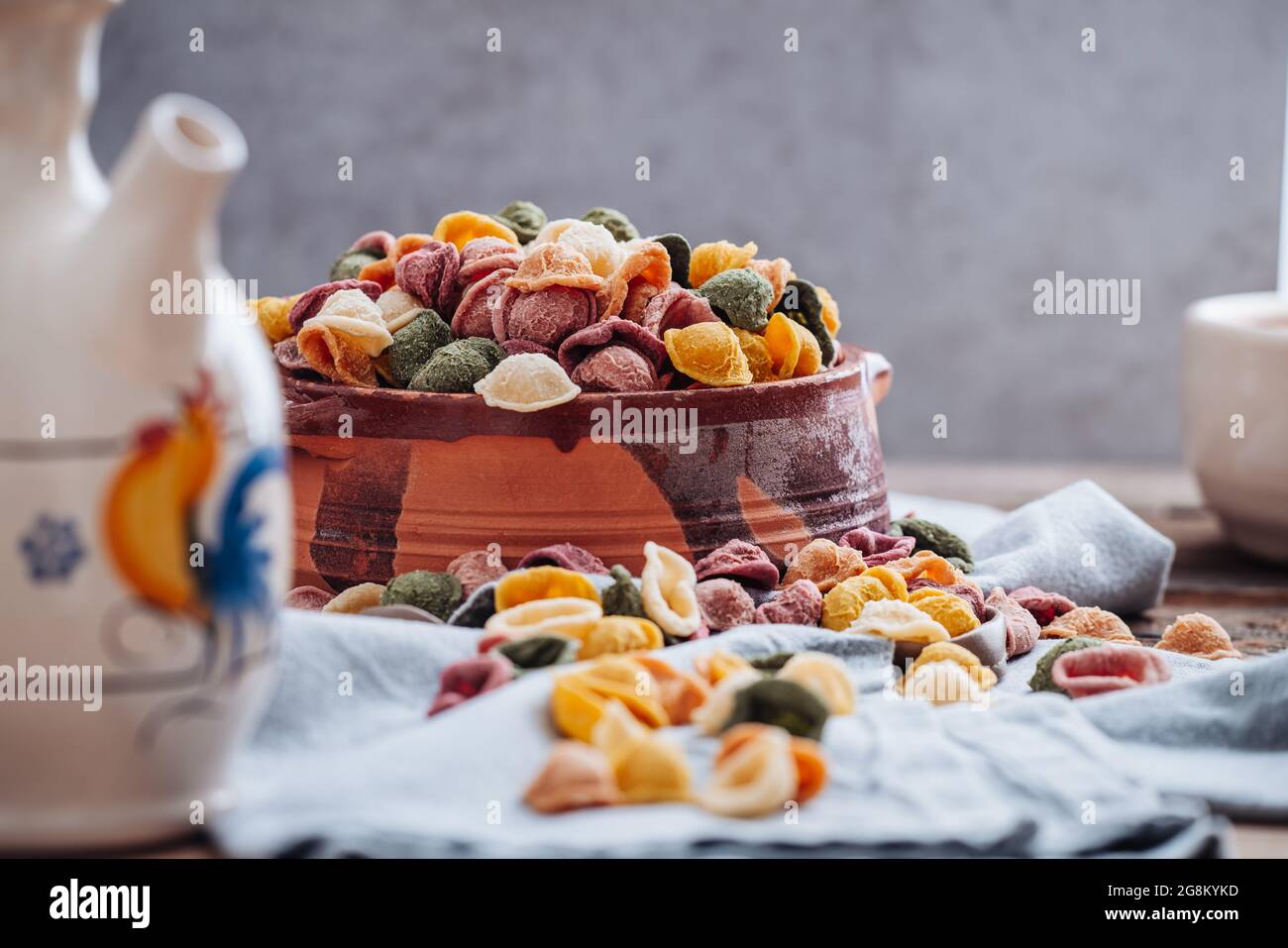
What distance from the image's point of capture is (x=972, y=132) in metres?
2.56

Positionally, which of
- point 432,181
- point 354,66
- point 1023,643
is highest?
point 354,66

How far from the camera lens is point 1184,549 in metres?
1.36

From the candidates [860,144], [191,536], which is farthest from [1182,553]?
[860,144]

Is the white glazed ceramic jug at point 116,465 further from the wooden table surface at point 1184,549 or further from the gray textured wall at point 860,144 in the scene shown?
the gray textured wall at point 860,144

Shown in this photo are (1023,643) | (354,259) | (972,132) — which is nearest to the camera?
(1023,643)

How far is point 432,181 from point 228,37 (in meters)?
0.45

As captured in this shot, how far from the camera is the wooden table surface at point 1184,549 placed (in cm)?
104

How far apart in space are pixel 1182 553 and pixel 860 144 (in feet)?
4.61

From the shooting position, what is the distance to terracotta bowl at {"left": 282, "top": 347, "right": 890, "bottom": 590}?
884 mm

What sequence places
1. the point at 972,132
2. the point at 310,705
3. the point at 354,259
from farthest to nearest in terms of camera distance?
1. the point at 972,132
2. the point at 354,259
3. the point at 310,705

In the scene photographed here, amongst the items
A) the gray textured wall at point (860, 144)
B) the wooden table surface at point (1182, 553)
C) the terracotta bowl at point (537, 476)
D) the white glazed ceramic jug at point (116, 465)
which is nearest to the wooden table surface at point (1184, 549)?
the wooden table surface at point (1182, 553)

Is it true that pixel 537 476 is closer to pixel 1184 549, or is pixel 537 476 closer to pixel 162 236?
pixel 162 236

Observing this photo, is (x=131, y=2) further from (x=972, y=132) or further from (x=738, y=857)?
(x=738, y=857)

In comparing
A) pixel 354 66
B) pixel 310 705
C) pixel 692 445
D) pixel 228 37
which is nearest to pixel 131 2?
pixel 228 37
